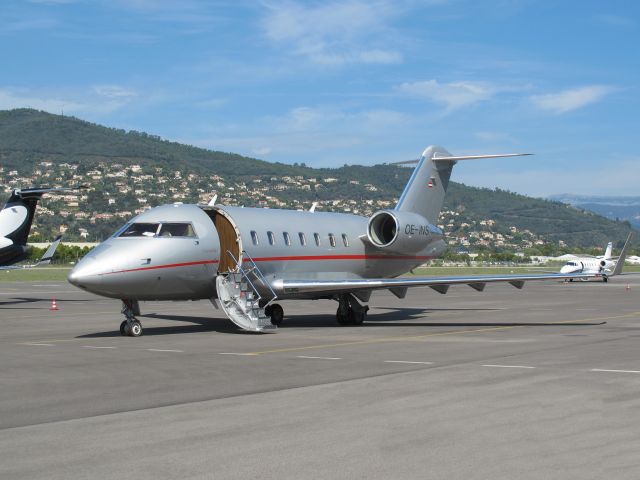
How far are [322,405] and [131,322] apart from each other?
34.9 ft

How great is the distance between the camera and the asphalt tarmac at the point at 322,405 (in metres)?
7.38

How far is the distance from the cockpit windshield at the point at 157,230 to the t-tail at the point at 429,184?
9.26 metres

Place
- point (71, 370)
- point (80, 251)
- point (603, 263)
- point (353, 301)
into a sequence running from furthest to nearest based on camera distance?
point (80, 251) → point (603, 263) → point (353, 301) → point (71, 370)

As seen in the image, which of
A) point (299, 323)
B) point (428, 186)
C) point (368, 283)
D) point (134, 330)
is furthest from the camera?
point (428, 186)

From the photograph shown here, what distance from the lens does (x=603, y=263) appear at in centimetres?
7481

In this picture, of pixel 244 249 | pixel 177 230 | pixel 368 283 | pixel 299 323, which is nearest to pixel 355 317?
pixel 299 323

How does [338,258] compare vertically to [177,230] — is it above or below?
below

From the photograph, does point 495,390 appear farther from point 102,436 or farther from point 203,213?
point 203,213

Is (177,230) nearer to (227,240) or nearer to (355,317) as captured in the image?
(227,240)

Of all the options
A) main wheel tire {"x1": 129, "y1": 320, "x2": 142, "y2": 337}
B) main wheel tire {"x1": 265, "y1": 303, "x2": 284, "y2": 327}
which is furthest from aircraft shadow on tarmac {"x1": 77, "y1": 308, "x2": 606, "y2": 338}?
main wheel tire {"x1": 129, "y1": 320, "x2": 142, "y2": 337}

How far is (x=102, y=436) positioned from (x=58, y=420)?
1166mm

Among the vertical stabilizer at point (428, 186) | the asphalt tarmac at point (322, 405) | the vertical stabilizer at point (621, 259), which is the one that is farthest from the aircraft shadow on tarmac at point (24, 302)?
the vertical stabilizer at point (621, 259)

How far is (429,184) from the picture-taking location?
29078mm

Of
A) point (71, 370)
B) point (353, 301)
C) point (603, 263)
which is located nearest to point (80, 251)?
point (603, 263)
